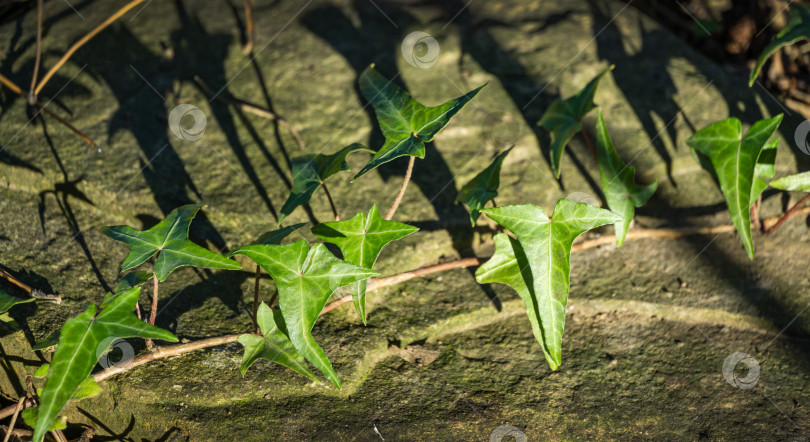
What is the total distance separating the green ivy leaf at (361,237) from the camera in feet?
3.97

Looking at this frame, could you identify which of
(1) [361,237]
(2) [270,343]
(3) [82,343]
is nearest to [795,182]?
(1) [361,237]

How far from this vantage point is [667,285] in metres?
1.54

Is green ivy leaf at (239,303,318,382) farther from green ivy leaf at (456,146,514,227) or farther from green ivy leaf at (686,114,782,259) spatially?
green ivy leaf at (686,114,782,259)

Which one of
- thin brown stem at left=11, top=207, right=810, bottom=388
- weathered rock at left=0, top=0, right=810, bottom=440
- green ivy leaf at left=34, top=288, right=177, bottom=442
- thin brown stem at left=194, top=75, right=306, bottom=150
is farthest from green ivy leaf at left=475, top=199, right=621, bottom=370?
thin brown stem at left=194, top=75, right=306, bottom=150

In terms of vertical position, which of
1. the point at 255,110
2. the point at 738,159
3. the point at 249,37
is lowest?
the point at 738,159

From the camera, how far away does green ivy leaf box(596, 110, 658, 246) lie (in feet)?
5.05

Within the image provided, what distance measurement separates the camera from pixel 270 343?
120 cm

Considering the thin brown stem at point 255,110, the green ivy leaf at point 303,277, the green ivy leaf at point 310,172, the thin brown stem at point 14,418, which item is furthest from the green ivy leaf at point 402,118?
the thin brown stem at point 14,418

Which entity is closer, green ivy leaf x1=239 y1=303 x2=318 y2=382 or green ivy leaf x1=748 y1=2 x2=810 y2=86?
green ivy leaf x1=239 y1=303 x2=318 y2=382

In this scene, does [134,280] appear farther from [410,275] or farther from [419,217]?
[419,217]

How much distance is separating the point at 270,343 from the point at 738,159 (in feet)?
4.16

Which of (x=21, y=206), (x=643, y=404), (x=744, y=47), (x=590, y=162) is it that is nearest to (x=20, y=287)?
(x=21, y=206)

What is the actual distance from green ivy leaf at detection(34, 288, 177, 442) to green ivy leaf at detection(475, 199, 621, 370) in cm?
72

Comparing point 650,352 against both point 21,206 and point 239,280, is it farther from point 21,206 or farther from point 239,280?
point 21,206
